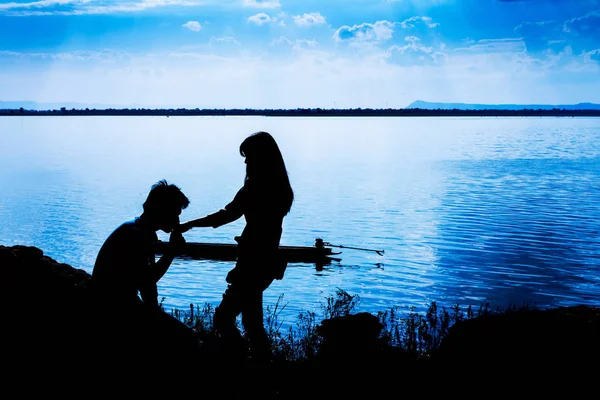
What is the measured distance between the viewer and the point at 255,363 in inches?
298

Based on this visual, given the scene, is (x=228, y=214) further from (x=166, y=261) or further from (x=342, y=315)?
(x=342, y=315)

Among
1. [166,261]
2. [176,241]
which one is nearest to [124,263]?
[166,261]

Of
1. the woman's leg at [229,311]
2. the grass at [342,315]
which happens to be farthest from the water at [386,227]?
the woman's leg at [229,311]

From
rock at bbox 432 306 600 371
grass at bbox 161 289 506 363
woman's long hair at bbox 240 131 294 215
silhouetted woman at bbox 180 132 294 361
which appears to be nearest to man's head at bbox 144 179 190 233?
silhouetted woman at bbox 180 132 294 361

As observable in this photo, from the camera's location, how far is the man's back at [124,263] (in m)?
6.08

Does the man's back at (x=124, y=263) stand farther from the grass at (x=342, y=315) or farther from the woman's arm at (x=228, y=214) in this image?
the grass at (x=342, y=315)

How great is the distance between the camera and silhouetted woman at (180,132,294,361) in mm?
6996

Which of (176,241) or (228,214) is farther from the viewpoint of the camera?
(228,214)

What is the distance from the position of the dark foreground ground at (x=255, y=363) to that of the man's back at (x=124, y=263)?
44cm

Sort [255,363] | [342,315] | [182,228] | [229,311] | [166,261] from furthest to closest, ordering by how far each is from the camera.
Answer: [342,315] < [255,363] < [229,311] < [182,228] < [166,261]

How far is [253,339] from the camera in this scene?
7617 millimetres

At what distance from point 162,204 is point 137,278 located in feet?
2.32

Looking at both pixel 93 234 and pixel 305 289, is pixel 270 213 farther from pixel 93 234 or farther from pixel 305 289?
pixel 93 234

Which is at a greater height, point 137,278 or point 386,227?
point 137,278
